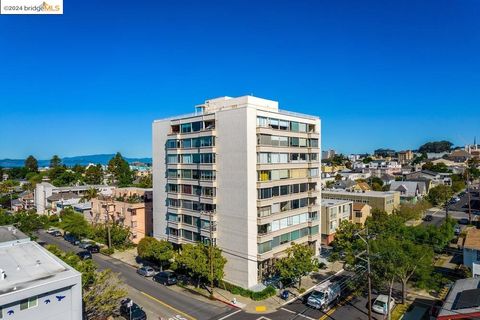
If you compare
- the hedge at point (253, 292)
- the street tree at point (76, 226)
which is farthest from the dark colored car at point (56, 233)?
the hedge at point (253, 292)

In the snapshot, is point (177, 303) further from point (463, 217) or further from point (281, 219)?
point (463, 217)

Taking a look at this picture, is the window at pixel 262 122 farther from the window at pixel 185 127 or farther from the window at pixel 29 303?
the window at pixel 29 303

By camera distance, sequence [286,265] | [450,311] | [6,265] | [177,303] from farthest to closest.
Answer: [286,265] < [177,303] < [6,265] < [450,311]

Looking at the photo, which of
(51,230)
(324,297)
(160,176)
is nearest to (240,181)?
(324,297)

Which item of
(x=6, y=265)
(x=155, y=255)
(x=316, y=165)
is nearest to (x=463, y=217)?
(x=316, y=165)

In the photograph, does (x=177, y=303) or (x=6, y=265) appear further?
(x=177, y=303)

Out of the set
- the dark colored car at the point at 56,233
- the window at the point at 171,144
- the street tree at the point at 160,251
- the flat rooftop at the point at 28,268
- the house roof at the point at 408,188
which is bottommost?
the dark colored car at the point at 56,233
